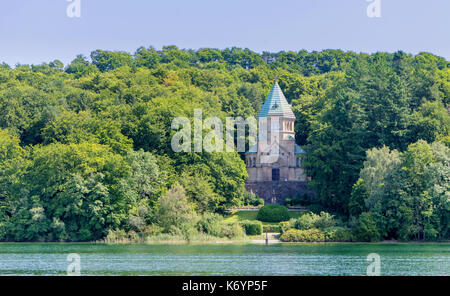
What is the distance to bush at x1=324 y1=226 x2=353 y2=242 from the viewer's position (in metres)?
56.1

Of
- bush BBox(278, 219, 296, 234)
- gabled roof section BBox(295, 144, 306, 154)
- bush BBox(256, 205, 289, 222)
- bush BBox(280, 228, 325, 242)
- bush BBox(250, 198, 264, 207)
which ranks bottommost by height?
bush BBox(280, 228, 325, 242)

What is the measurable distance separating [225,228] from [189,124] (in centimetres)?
1105

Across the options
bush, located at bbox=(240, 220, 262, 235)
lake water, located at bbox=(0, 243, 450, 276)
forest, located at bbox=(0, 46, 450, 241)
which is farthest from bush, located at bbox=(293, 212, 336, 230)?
lake water, located at bbox=(0, 243, 450, 276)

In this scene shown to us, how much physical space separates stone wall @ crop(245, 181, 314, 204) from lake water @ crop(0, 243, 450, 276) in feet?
61.3

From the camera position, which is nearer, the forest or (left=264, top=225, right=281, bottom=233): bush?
the forest

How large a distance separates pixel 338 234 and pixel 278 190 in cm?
1742

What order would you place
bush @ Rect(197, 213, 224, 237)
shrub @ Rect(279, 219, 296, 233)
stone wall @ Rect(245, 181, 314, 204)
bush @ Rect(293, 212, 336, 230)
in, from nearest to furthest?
bush @ Rect(197, 213, 224, 237), bush @ Rect(293, 212, 336, 230), shrub @ Rect(279, 219, 296, 233), stone wall @ Rect(245, 181, 314, 204)

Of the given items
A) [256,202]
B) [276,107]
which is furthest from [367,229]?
[276,107]

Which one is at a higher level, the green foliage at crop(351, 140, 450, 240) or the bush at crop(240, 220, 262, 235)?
the green foliage at crop(351, 140, 450, 240)

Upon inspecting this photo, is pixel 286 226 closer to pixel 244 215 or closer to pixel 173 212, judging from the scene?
pixel 244 215

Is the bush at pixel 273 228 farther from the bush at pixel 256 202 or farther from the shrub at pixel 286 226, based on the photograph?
the bush at pixel 256 202

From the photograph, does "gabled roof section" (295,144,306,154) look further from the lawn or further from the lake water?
the lake water

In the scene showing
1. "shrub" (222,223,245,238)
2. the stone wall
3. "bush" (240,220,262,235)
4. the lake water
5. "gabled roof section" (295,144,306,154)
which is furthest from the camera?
"gabled roof section" (295,144,306,154)
